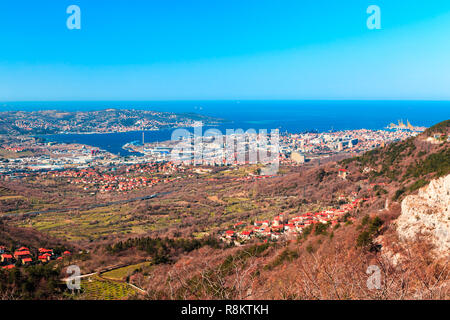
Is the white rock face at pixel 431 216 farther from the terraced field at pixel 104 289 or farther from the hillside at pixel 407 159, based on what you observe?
the hillside at pixel 407 159

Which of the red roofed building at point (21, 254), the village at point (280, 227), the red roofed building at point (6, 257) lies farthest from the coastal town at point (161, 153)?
the red roofed building at point (6, 257)

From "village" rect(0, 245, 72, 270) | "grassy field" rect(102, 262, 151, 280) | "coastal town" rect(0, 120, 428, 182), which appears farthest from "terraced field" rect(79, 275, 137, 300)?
"coastal town" rect(0, 120, 428, 182)

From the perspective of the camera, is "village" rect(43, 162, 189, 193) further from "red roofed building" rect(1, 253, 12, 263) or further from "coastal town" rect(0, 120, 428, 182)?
"red roofed building" rect(1, 253, 12, 263)

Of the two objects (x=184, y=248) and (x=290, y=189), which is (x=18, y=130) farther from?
(x=184, y=248)

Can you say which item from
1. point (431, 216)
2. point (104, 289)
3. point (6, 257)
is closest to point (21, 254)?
point (6, 257)

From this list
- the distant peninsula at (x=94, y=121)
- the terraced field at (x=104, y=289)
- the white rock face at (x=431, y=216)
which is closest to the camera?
the white rock face at (x=431, y=216)
